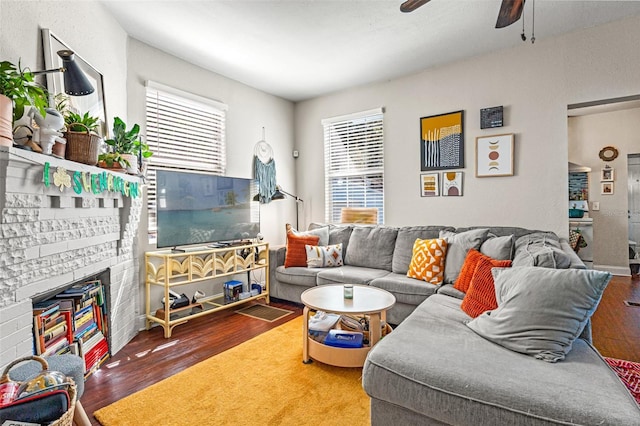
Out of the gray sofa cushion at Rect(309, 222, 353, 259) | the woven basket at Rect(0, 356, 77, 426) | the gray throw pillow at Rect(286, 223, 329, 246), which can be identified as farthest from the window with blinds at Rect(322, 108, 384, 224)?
the woven basket at Rect(0, 356, 77, 426)

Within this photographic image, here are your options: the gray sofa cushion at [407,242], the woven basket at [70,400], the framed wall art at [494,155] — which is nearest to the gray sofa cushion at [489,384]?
the woven basket at [70,400]

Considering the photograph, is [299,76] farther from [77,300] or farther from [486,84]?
[77,300]

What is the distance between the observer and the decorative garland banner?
1.69 metres

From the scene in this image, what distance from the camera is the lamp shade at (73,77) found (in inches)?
65.9

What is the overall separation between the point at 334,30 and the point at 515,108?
1941 mm

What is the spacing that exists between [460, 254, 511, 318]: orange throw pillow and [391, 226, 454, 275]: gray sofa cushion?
1.07m

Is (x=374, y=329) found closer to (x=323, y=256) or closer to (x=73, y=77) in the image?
(x=323, y=256)

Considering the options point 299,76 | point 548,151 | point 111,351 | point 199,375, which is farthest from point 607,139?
point 111,351

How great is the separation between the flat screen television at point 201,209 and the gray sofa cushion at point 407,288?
5.30 ft

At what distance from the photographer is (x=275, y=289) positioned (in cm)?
369

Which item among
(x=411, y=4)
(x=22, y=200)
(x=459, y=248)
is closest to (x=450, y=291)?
(x=459, y=248)

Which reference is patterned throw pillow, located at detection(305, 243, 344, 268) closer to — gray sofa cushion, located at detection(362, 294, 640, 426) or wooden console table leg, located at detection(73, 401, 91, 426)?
gray sofa cushion, located at detection(362, 294, 640, 426)

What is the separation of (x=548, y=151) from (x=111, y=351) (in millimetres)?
4108

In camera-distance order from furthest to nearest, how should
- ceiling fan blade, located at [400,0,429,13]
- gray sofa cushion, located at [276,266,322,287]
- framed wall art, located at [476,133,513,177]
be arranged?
gray sofa cushion, located at [276,266,322,287] < framed wall art, located at [476,133,513,177] < ceiling fan blade, located at [400,0,429,13]
